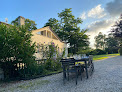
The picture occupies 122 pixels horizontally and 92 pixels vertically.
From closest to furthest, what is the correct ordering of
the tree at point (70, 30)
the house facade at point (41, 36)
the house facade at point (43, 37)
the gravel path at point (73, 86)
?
the gravel path at point (73, 86) → the house facade at point (41, 36) → the house facade at point (43, 37) → the tree at point (70, 30)

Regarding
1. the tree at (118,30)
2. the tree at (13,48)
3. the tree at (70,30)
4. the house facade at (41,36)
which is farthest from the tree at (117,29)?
the tree at (13,48)

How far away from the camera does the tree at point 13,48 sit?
528cm

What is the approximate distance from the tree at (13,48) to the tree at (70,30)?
916 inches

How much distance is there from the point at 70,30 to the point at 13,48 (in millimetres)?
25720

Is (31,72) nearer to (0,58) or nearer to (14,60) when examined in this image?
(14,60)

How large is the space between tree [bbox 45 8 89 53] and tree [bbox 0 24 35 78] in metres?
23.3

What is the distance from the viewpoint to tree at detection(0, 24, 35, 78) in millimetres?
5277

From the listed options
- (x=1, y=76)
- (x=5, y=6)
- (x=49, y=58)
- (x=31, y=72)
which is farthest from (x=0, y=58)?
(x=5, y=6)

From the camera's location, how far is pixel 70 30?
30.3 metres

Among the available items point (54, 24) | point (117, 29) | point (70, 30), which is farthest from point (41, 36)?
point (54, 24)

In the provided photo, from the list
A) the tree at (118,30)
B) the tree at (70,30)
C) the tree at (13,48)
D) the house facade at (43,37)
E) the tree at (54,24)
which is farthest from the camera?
the tree at (54,24)

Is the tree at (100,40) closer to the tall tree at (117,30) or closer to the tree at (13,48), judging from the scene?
the tall tree at (117,30)

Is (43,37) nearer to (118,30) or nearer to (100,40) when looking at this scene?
(118,30)

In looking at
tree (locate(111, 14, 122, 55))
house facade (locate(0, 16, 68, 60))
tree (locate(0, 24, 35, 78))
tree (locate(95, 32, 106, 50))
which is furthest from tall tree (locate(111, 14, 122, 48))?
tree (locate(95, 32, 106, 50))
